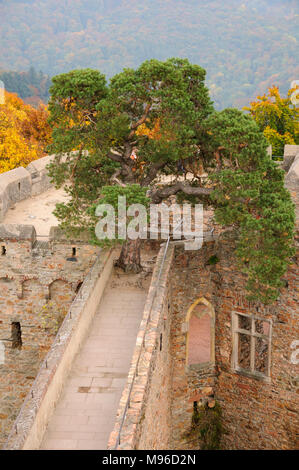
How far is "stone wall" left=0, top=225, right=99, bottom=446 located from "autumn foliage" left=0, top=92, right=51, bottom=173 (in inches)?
314

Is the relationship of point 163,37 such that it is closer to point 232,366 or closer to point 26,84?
point 26,84

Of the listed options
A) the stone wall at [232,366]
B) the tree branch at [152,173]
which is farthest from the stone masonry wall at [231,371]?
the tree branch at [152,173]

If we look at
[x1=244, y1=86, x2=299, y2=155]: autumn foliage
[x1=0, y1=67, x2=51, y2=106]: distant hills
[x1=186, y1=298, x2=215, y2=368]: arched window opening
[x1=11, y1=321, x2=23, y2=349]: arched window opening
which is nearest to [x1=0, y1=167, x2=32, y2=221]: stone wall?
[x1=11, y1=321, x2=23, y2=349]: arched window opening

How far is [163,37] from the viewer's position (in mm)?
129875

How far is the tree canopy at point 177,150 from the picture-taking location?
13.4m

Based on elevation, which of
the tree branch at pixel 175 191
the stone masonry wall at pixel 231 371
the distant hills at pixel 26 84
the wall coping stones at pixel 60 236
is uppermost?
the distant hills at pixel 26 84

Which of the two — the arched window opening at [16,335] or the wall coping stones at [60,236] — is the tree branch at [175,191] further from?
the arched window opening at [16,335]

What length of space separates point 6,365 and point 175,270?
649 centimetres

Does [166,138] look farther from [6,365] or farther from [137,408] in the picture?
[6,365]

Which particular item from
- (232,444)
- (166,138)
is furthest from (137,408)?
(232,444)

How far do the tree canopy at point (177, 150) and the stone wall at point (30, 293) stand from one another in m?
1.58

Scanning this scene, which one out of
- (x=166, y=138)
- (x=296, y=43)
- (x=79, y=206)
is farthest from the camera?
(x=296, y=43)

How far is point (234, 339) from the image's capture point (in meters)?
16.8
